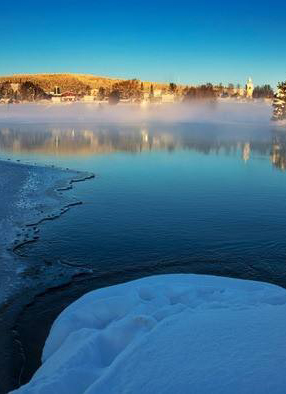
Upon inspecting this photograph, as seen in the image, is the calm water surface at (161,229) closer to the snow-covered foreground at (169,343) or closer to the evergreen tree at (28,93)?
the snow-covered foreground at (169,343)

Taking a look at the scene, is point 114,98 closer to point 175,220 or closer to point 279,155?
point 279,155

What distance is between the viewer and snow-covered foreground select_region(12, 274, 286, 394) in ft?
19.4

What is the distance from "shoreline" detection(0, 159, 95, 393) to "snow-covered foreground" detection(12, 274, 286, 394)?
91 cm

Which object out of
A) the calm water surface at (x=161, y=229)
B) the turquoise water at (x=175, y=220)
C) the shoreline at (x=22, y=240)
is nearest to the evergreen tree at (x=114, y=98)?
the turquoise water at (x=175, y=220)

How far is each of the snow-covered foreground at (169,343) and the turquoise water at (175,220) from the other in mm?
3086

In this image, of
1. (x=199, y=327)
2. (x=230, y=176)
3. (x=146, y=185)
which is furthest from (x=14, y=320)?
(x=230, y=176)

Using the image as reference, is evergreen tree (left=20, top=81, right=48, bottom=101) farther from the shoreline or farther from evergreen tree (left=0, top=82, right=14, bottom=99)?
the shoreline

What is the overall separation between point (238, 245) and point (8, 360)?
8.15m

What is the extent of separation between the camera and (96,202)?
65.8 ft

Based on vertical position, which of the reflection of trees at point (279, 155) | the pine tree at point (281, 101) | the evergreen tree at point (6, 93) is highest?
the evergreen tree at point (6, 93)

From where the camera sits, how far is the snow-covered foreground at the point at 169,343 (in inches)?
233

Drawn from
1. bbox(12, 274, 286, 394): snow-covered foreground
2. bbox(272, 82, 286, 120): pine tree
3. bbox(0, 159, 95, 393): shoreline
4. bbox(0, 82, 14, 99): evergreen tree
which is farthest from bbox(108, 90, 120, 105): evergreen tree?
bbox(12, 274, 286, 394): snow-covered foreground

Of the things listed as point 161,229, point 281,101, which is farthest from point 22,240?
point 281,101

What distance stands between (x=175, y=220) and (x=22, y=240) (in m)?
5.41
